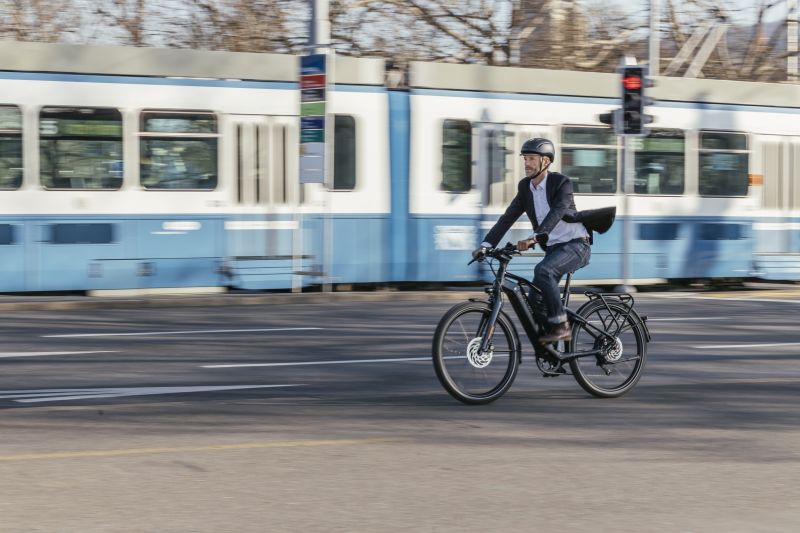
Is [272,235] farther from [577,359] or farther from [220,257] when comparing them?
[577,359]

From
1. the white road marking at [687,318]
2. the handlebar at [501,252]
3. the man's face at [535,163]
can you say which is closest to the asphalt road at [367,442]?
the handlebar at [501,252]

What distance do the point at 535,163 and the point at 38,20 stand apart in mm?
26518

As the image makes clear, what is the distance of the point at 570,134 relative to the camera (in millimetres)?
21234

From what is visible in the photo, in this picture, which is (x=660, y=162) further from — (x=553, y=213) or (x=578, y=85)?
(x=553, y=213)

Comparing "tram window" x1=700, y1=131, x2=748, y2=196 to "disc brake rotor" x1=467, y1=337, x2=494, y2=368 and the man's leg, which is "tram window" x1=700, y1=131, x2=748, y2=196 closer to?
the man's leg

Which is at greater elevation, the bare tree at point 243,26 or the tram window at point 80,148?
the bare tree at point 243,26

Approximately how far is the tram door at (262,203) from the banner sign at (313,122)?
2.52 feet

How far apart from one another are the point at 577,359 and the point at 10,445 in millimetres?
3721

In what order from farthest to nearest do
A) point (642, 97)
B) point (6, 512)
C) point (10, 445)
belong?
point (642, 97), point (10, 445), point (6, 512)

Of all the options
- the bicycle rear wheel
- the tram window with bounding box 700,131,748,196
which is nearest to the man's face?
the bicycle rear wheel

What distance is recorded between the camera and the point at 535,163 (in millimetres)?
8719

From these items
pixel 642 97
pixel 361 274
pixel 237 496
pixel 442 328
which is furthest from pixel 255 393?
pixel 642 97

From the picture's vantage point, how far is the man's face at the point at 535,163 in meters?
8.71

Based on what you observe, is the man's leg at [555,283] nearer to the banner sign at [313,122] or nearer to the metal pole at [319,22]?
the banner sign at [313,122]
